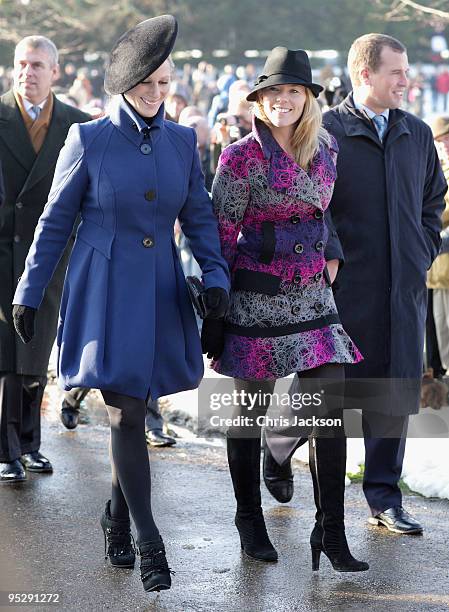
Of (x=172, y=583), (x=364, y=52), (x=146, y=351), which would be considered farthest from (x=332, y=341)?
(x=364, y=52)

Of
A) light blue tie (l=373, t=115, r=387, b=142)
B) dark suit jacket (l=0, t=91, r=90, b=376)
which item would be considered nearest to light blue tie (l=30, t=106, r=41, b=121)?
dark suit jacket (l=0, t=91, r=90, b=376)

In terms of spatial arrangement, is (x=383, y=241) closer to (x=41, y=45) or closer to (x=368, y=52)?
(x=368, y=52)

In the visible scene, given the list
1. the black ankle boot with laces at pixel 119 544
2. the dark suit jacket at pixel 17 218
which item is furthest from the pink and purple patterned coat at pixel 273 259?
the dark suit jacket at pixel 17 218

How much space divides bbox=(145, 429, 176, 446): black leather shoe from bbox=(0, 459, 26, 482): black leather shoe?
1.02 metres

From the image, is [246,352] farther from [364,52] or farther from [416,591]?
[364,52]

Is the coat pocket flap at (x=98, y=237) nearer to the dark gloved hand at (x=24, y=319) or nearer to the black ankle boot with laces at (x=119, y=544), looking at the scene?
the dark gloved hand at (x=24, y=319)

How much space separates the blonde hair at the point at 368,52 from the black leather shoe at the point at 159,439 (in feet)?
8.13

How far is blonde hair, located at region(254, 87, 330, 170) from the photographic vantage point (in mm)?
4816

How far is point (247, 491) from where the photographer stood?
16.3 ft

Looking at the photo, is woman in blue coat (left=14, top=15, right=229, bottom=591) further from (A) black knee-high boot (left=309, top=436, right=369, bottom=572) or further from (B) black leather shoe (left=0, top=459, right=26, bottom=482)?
(B) black leather shoe (left=0, top=459, right=26, bottom=482)

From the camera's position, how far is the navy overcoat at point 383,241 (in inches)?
213

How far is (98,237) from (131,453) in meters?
0.80

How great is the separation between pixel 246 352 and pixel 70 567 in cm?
107

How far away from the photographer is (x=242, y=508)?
4949 mm
